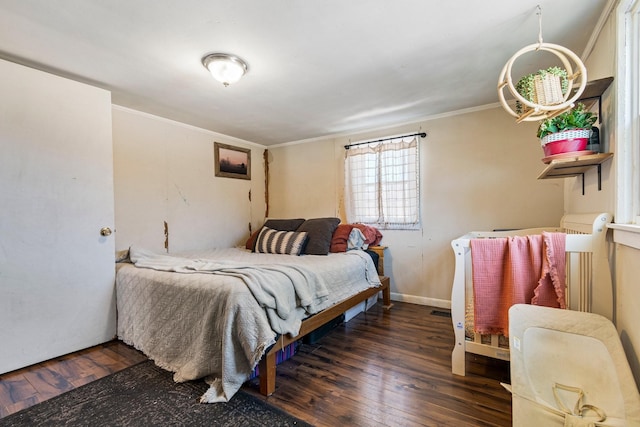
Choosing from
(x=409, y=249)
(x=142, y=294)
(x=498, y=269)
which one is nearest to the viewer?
(x=498, y=269)

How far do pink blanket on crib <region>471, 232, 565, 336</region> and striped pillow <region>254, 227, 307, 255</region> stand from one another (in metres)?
1.86

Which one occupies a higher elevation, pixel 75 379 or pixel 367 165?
pixel 367 165

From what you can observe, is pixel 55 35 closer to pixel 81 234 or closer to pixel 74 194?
pixel 74 194

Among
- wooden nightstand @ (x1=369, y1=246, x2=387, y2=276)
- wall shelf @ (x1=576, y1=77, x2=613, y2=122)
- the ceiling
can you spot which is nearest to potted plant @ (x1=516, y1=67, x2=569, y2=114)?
wall shelf @ (x1=576, y1=77, x2=613, y2=122)

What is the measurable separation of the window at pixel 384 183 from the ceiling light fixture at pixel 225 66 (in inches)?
78.9

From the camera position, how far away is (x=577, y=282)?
1.60 metres

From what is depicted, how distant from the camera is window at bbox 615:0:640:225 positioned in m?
1.34

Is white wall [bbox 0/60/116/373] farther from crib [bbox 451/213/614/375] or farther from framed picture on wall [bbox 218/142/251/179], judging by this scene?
crib [bbox 451/213/614/375]

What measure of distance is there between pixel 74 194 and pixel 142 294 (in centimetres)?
97

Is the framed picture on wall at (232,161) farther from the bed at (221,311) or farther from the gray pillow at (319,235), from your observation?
the bed at (221,311)

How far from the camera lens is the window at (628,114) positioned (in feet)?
4.39

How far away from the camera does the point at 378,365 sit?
2.05m

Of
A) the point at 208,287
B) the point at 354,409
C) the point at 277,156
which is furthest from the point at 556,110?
the point at 277,156

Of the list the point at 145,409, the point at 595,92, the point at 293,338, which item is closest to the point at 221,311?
the point at 293,338
